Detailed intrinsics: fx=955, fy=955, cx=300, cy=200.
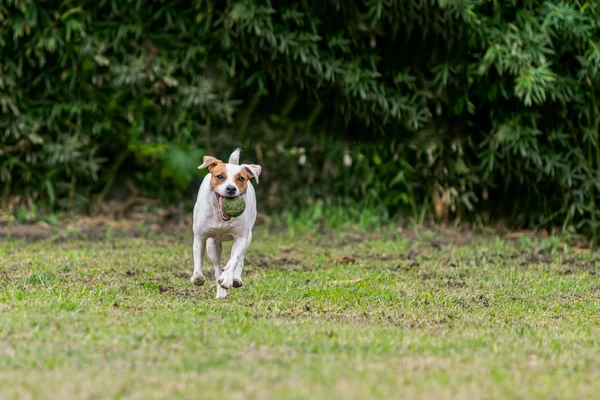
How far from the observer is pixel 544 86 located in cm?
879

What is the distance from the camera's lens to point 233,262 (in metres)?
5.82

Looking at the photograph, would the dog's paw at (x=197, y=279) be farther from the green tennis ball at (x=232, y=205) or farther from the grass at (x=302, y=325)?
the green tennis ball at (x=232, y=205)

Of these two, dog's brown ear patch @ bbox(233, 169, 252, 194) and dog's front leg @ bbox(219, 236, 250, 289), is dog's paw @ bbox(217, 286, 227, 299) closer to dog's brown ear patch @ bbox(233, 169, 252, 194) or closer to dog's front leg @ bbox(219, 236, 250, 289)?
dog's front leg @ bbox(219, 236, 250, 289)

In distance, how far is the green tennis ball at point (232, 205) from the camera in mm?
5734

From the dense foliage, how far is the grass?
4.88 feet

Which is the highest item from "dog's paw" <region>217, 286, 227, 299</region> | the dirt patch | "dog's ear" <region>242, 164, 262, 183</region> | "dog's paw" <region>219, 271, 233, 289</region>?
"dog's ear" <region>242, 164, 262, 183</region>

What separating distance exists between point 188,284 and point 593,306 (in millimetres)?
2633

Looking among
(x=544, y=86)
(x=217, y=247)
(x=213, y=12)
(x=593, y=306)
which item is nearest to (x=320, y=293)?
(x=217, y=247)

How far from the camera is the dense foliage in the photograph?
9.16 m

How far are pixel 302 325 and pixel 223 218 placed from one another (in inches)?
45.8

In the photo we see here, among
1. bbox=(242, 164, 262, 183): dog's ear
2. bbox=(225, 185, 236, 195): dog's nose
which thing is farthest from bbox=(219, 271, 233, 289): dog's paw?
bbox=(242, 164, 262, 183): dog's ear

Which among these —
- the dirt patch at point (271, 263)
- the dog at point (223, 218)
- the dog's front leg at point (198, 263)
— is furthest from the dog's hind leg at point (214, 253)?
the dirt patch at point (271, 263)

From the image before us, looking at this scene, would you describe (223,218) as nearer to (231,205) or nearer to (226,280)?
(231,205)

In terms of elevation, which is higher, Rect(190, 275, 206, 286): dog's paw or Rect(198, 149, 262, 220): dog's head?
Rect(198, 149, 262, 220): dog's head
